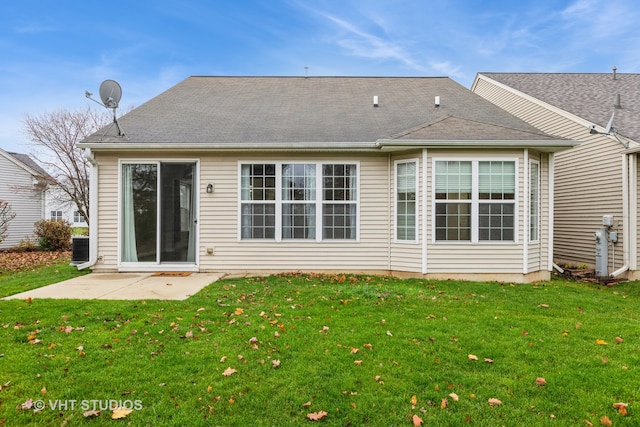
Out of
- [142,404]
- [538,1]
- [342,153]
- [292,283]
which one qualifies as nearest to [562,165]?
[342,153]

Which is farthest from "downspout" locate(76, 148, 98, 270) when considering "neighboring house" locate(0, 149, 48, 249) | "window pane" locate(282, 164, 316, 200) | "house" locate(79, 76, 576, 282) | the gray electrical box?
the gray electrical box

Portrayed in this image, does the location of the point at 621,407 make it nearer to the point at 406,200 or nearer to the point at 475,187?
the point at 475,187

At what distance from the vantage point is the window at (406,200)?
736 cm

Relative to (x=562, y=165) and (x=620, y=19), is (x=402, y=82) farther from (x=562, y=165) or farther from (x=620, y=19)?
(x=620, y=19)

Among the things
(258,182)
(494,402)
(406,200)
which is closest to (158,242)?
(258,182)

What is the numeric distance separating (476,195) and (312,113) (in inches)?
180


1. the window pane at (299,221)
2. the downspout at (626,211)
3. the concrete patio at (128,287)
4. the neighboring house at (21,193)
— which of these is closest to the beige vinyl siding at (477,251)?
the window pane at (299,221)

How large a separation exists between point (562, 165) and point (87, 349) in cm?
1158

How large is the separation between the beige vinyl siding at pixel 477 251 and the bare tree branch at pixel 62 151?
17473 millimetres

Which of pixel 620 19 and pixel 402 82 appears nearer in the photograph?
pixel 402 82

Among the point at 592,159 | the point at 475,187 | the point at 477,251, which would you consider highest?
the point at 592,159

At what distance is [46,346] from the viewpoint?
3623 mm

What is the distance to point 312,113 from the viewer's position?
9266 mm

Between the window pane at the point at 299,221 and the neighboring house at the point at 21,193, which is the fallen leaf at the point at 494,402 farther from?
the neighboring house at the point at 21,193
